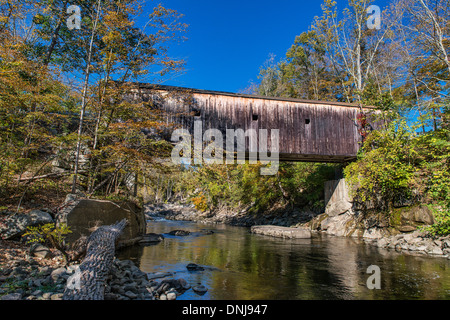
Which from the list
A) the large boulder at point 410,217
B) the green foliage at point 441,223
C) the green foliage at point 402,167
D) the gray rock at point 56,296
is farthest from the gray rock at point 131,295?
the large boulder at point 410,217

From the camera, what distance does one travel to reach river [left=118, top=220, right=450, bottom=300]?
4.36m

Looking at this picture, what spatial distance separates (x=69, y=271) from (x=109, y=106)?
17.2 feet

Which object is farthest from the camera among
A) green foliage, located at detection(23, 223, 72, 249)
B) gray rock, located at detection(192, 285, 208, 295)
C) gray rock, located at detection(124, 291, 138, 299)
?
green foliage, located at detection(23, 223, 72, 249)

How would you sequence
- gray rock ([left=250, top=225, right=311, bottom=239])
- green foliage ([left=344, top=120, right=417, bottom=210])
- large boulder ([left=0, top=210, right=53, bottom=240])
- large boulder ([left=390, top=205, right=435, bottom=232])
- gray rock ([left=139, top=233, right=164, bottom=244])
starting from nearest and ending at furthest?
1. large boulder ([left=0, top=210, right=53, bottom=240])
2. gray rock ([left=139, top=233, right=164, bottom=244])
3. large boulder ([left=390, top=205, right=435, bottom=232])
4. green foliage ([left=344, top=120, right=417, bottom=210])
5. gray rock ([left=250, top=225, right=311, bottom=239])

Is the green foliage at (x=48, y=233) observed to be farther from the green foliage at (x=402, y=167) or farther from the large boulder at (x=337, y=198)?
the large boulder at (x=337, y=198)

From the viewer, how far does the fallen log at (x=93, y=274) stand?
3.09 meters

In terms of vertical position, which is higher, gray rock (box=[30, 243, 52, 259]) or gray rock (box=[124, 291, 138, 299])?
gray rock (box=[30, 243, 52, 259])

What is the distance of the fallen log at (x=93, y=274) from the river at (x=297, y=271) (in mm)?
1341

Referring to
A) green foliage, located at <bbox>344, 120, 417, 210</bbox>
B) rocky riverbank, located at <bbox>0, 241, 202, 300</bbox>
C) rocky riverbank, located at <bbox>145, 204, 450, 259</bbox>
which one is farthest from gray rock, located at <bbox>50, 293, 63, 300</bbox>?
green foliage, located at <bbox>344, 120, 417, 210</bbox>

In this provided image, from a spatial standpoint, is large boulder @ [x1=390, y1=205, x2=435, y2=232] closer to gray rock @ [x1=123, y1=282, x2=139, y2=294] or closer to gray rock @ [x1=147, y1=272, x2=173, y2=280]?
gray rock @ [x1=147, y1=272, x2=173, y2=280]

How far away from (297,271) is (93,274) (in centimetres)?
445

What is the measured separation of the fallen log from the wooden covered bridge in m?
7.36

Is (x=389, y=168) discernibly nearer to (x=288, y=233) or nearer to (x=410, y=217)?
(x=410, y=217)
